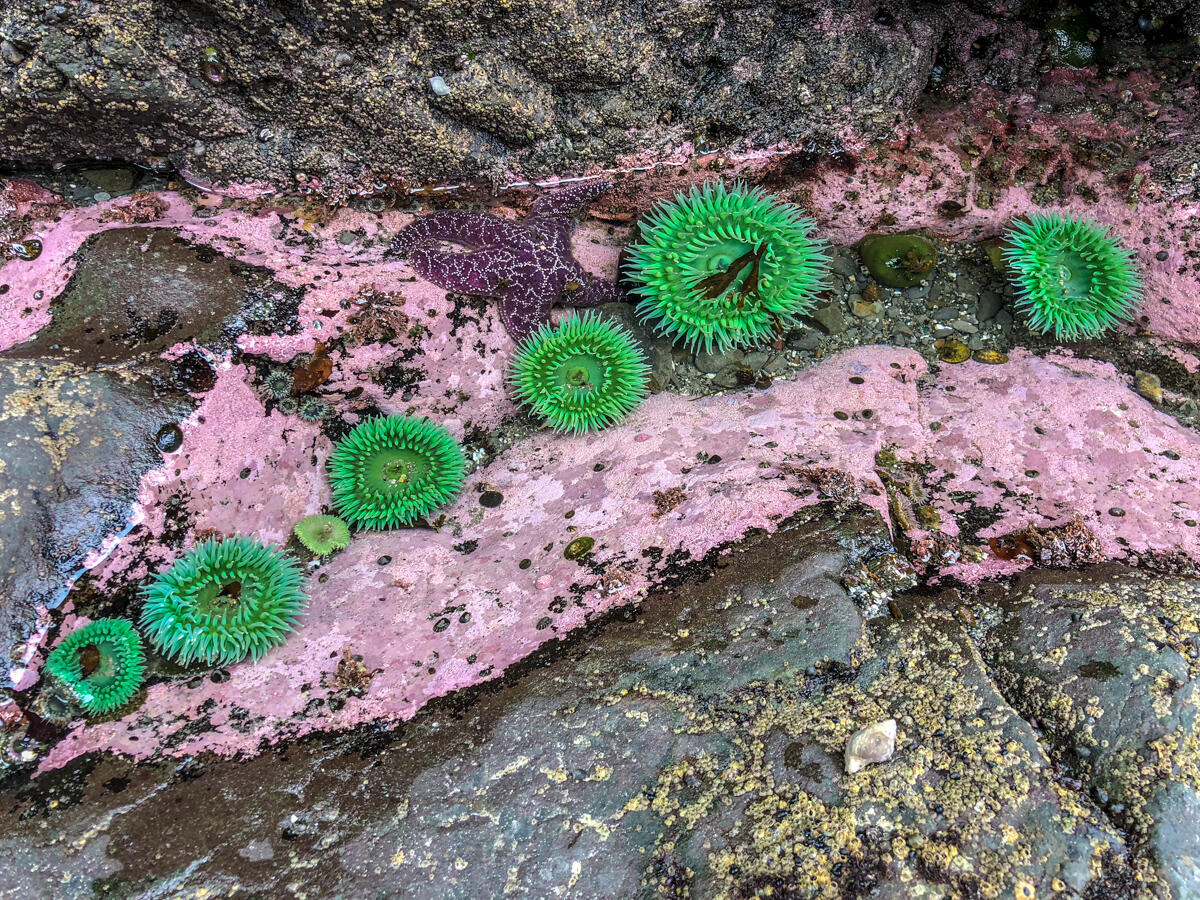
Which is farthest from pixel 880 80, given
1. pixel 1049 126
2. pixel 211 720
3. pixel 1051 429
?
pixel 211 720

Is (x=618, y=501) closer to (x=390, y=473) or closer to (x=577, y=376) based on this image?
(x=577, y=376)

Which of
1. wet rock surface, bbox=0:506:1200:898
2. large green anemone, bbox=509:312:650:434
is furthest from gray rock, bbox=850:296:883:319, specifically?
wet rock surface, bbox=0:506:1200:898

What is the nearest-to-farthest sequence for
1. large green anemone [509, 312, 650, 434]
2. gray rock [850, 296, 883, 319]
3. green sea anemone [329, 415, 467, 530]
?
green sea anemone [329, 415, 467, 530] < large green anemone [509, 312, 650, 434] < gray rock [850, 296, 883, 319]

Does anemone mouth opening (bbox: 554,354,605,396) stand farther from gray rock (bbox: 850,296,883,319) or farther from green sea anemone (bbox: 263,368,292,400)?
gray rock (bbox: 850,296,883,319)

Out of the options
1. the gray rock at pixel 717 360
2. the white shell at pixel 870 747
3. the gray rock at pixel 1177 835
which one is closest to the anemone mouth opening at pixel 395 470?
the gray rock at pixel 717 360

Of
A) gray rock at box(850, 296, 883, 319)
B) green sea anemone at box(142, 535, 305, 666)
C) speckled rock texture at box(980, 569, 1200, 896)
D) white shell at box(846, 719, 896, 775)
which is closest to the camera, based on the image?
speckled rock texture at box(980, 569, 1200, 896)

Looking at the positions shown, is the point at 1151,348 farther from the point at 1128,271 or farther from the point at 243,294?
the point at 243,294

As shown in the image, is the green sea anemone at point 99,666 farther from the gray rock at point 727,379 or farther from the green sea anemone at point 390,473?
the gray rock at point 727,379

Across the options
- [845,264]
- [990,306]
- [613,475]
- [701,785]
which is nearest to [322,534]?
[613,475]
